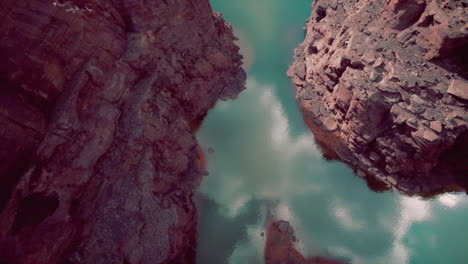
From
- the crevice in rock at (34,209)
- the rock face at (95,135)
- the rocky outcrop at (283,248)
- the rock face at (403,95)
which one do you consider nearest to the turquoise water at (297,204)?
the rocky outcrop at (283,248)

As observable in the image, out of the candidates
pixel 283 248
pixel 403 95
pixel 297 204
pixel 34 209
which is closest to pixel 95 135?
pixel 34 209

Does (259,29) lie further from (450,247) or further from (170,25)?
(450,247)

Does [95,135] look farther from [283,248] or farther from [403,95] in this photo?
[403,95]

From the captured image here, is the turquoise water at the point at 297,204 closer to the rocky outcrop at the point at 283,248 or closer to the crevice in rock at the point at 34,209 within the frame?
the rocky outcrop at the point at 283,248

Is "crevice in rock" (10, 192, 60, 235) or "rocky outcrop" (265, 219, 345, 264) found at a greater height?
"rocky outcrop" (265, 219, 345, 264)

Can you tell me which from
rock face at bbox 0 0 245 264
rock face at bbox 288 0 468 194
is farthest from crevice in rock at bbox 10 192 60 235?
rock face at bbox 288 0 468 194

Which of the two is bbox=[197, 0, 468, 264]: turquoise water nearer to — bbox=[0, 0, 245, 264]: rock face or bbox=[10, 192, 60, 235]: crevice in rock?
bbox=[0, 0, 245, 264]: rock face
